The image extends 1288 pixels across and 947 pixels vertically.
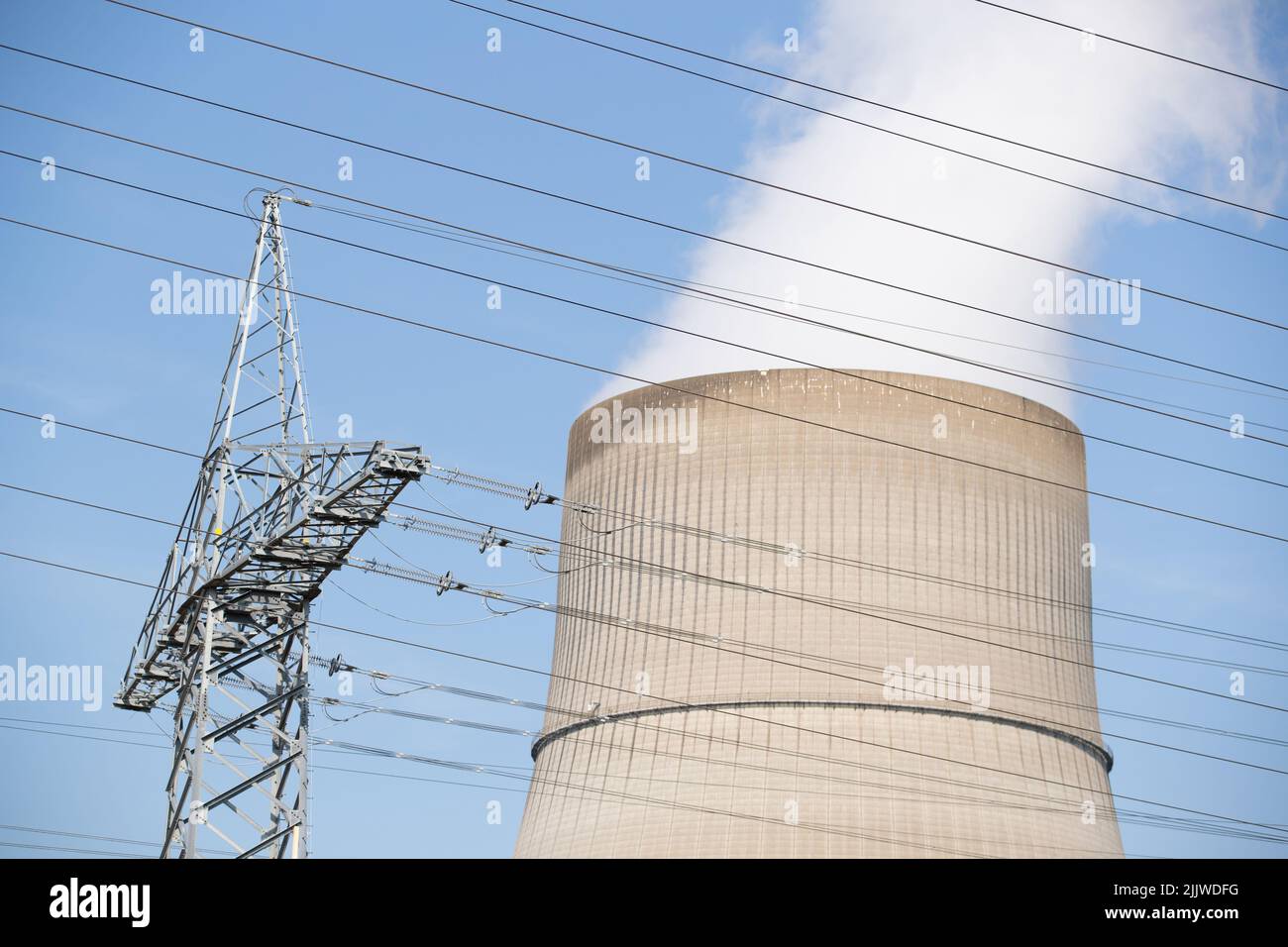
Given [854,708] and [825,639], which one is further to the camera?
[854,708]

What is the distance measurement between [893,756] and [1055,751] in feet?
10.7

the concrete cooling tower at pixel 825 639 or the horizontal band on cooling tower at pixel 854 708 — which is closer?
Result: the concrete cooling tower at pixel 825 639

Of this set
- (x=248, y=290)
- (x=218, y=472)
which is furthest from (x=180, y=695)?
(x=248, y=290)

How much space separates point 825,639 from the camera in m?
30.2

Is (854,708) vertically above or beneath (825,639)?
beneath

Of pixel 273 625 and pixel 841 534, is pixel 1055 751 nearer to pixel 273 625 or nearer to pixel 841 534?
pixel 841 534

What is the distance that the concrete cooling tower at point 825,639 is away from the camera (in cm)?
2981

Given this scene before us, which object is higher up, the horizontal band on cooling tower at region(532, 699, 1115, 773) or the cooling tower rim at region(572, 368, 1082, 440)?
the cooling tower rim at region(572, 368, 1082, 440)

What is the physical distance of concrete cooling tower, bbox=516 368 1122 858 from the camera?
29.8m

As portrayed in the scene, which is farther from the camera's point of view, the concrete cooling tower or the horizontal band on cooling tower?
the horizontal band on cooling tower

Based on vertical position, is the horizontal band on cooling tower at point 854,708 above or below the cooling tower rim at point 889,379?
below

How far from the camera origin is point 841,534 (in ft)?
102
